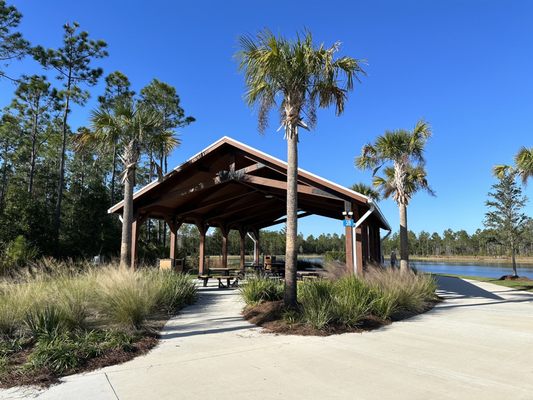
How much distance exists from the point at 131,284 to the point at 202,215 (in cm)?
1282

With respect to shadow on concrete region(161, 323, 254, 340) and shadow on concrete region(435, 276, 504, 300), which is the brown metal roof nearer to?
shadow on concrete region(435, 276, 504, 300)

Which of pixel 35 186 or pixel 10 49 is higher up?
pixel 10 49

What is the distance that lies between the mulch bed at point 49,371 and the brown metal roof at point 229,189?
669 centimetres

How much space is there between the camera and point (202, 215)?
20.0m

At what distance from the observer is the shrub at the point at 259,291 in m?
9.13

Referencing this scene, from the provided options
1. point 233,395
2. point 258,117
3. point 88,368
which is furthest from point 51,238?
point 233,395

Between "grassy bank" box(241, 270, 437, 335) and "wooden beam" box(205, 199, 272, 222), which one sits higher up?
"wooden beam" box(205, 199, 272, 222)

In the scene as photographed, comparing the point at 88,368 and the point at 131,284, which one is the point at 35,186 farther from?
the point at 88,368

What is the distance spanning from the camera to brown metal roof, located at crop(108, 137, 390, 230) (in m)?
11.3

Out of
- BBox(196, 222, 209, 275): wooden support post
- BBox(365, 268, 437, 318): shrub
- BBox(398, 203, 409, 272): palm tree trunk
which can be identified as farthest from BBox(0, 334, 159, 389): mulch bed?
BBox(196, 222, 209, 275): wooden support post

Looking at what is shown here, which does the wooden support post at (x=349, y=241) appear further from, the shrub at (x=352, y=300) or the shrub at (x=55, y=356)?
the shrub at (x=55, y=356)

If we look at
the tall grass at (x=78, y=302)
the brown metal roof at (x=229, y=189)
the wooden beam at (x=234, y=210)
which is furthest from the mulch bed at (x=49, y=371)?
the wooden beam at (x=234, y=210)

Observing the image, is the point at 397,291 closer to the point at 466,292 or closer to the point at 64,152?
the point at 466,292

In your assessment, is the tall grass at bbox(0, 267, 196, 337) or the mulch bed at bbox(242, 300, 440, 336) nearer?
the tall grass at bbox(0, 267, 196, 337)
